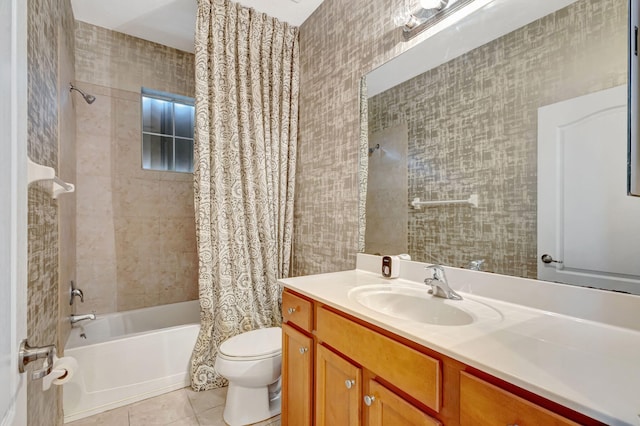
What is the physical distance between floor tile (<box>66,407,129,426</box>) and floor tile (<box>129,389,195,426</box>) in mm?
33

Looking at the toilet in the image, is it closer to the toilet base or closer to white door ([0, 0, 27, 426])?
the toilet base

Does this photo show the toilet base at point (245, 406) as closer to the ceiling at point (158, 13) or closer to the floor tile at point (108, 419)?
the floor tile at point (108, 419)

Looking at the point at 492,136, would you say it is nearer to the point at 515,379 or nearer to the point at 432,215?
the point at 432,215

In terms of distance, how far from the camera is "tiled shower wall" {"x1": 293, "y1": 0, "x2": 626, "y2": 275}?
168 centimetres

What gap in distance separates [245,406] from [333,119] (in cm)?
186

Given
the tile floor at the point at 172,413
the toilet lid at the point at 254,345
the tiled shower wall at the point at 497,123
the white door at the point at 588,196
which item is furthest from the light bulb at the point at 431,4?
the tile floor at the point at 172,413

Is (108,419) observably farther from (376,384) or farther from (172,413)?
(376,384)

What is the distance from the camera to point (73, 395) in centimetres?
169

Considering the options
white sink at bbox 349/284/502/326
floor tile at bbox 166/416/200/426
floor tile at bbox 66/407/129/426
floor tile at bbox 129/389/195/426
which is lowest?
floor tile at bbox 66/407/129/426

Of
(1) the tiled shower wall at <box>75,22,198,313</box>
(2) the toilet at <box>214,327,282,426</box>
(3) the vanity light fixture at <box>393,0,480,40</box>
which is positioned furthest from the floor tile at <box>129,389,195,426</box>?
(3) the vanity light fixture at <box>393,0,480,40</box>

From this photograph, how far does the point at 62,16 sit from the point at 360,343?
2.47 metres

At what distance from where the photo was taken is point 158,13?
217cm

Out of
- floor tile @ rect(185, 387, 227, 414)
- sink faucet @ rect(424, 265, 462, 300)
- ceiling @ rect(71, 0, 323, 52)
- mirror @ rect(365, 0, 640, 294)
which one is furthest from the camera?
ceiling @ rect(71, 0, 323, 52)

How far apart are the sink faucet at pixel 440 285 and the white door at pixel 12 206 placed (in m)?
1.20
